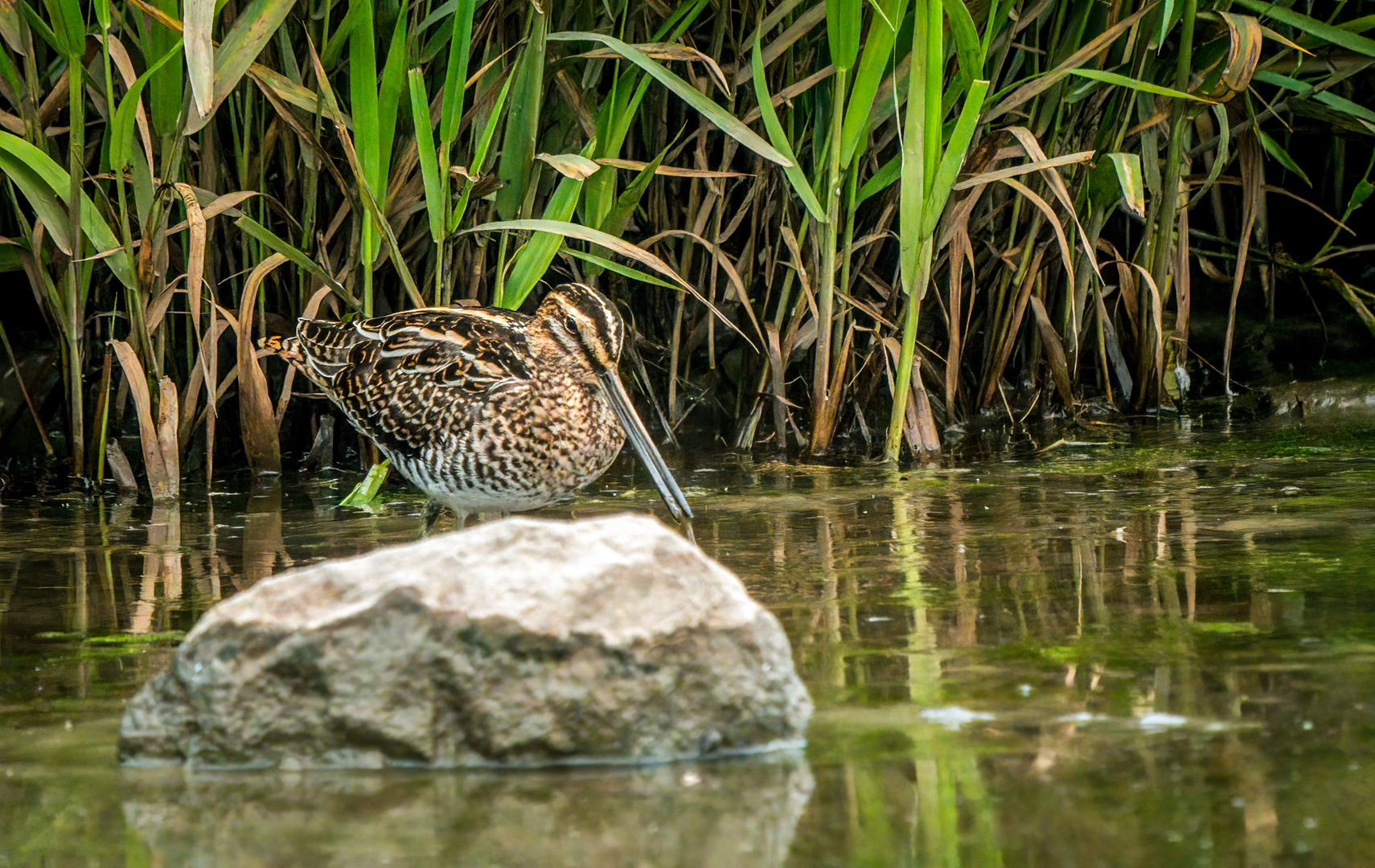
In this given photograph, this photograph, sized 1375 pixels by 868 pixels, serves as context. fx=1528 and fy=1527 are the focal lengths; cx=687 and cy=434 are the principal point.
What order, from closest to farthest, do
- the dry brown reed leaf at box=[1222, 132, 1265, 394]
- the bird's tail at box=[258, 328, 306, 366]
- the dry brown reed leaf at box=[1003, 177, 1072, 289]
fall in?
the bird's tail at box=[258, 328, 306, 366]
the dry brown reed leaf at box=[1003, 177, 1072, 289]
the dry brown reed leaf at box=[1222, 132, 1265, 394]

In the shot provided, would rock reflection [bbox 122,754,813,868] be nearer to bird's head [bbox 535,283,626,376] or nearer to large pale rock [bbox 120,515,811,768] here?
large pale rock [bbox 120,515,811,768]

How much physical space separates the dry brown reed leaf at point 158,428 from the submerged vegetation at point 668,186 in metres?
0.02

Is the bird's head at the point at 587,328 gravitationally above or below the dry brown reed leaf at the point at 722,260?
below

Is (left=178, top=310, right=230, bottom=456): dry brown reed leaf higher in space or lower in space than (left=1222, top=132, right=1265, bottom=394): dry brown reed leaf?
lower

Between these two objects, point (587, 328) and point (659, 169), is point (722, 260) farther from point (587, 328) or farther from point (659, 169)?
point (587, 328)

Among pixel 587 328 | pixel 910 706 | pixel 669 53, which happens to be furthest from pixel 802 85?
pixel 910 706

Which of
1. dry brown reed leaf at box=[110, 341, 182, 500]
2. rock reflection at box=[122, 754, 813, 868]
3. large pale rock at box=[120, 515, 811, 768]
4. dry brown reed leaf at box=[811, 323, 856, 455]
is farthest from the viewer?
dry brown reed leaf at box=[811, 323, 856, 455]

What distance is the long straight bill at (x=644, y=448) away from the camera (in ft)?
14.7

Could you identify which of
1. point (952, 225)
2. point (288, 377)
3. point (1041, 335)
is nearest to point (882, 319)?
point (952, 225)

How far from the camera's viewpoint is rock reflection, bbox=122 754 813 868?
2.06m

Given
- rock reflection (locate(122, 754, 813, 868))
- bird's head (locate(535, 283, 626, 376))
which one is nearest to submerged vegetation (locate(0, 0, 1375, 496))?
bird's head (locate(535, 283, 626, 376))

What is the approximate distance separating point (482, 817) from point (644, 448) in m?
2.42

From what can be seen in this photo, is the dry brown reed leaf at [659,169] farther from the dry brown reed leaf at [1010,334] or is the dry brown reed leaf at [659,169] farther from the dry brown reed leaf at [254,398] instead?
the dry brown reed leaf at [1010,334]

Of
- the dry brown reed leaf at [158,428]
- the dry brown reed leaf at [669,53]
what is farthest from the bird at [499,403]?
the dry brown reed leaf at [669,53]
